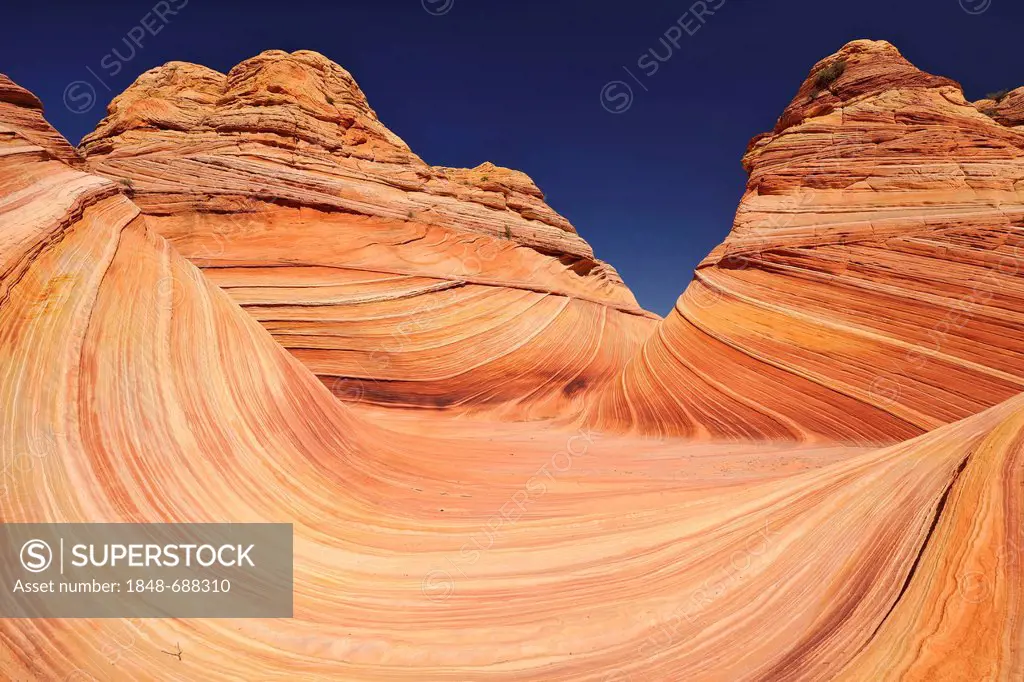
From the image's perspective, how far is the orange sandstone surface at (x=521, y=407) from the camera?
7.43 ft

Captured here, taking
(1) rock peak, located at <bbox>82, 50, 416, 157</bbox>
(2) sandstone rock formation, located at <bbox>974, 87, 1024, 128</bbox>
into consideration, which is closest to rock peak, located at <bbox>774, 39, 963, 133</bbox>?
(2) sandstone rock formation, located at <bbox>974, 87, 1024, 128</bbox>

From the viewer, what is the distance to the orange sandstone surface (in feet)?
7.43

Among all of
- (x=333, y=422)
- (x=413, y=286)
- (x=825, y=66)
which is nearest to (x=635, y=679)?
(x=333, y=422)

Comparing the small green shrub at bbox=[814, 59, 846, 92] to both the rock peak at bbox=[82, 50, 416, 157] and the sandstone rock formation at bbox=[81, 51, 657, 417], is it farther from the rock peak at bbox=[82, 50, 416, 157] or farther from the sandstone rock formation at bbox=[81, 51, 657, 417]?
the rock peak at bbox=[82, 50, 416, 157]

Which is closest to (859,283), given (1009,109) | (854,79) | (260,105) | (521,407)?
(854,79)

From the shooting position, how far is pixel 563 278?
50.9ft

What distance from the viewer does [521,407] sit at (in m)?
10.9

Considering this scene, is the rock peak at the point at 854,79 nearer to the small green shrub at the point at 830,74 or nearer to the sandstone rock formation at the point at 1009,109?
the small green shrub at the point at 830,74

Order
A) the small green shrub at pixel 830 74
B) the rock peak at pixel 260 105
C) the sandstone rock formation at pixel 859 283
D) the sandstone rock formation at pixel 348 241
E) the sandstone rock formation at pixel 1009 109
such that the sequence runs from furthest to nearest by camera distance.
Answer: the rock peak at pixel 260 105
the small green shrub at pixel 830 74
the sandstone rock formation at pixel 348 241
the sandstone rock formation at pixel 1009 109
the sandstone rock formation at pixel 859 283

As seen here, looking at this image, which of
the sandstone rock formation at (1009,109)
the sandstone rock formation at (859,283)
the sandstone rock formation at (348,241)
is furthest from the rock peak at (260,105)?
the sandstone rock formation at (1009,109)

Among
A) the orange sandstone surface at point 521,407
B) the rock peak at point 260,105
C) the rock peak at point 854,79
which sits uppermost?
the rock peak at point 260,105

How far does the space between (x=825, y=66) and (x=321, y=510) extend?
13.9 metres

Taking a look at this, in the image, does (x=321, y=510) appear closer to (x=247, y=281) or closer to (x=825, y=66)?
(x=247, y=281)

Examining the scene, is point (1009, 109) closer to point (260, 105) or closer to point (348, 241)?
point (348, 241)
